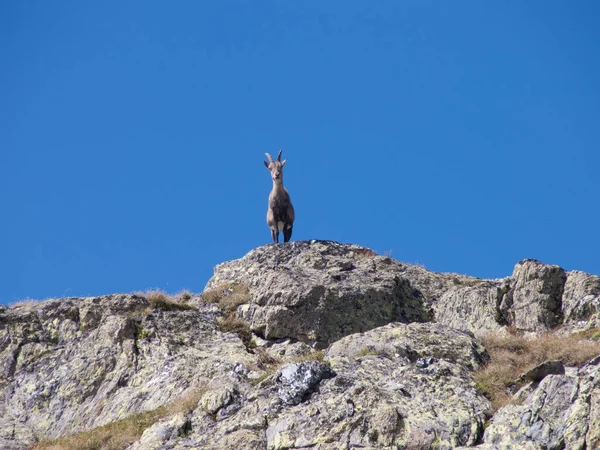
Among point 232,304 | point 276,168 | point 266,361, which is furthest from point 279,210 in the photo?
point 266,361

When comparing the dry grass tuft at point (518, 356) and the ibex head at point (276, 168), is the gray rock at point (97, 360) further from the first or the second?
the ibex head at point (276, 168)

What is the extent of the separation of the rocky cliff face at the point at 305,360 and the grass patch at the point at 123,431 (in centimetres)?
16

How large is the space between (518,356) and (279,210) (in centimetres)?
1587

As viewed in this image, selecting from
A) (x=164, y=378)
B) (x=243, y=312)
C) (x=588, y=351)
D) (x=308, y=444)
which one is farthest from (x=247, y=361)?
(x=588, y=351)

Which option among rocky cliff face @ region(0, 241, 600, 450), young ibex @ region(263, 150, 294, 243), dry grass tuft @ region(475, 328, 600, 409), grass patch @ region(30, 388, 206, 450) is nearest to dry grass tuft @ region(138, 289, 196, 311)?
rocky cliff face @ region(0, 241, 600, 450)

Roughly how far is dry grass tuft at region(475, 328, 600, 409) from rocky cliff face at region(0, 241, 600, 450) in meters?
0.31

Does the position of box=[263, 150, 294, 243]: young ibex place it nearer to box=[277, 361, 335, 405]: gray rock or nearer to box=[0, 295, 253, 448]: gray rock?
box=[0, 295, 253, 448]: gray rock

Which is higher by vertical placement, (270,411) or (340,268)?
(340,268)

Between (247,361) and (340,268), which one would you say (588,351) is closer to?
(247,361)

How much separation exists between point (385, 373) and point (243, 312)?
6684 mm

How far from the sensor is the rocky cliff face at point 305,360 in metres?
13.2

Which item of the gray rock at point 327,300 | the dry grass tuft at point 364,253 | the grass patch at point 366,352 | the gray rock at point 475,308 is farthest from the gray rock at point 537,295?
the dry grass tuft at point 364,253

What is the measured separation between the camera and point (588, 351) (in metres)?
14.9

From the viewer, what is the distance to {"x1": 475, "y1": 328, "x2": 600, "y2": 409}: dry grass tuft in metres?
14.7
